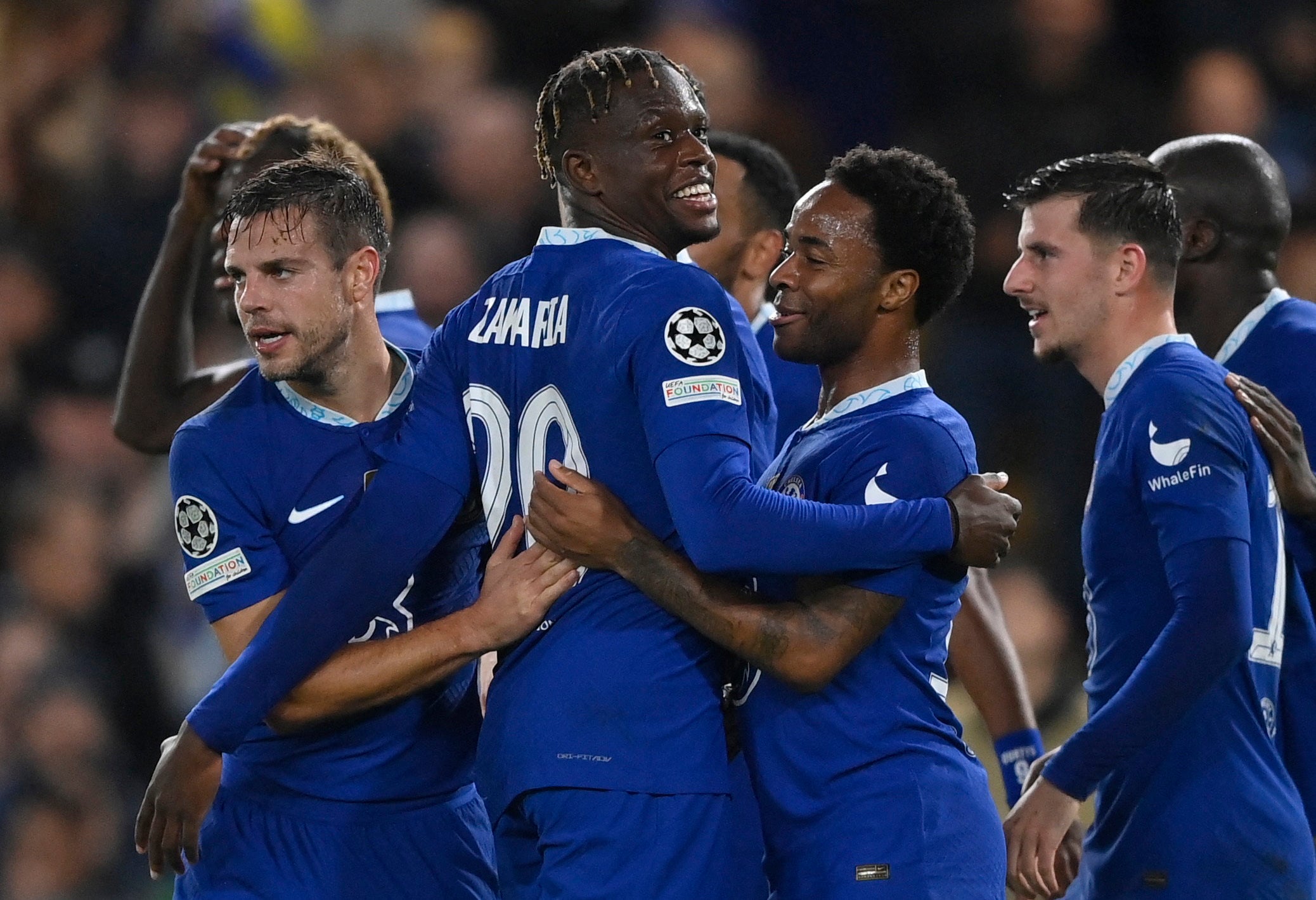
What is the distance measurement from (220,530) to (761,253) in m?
2.27

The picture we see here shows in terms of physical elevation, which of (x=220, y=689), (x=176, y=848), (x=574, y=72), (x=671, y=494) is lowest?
(x=176, y=848)

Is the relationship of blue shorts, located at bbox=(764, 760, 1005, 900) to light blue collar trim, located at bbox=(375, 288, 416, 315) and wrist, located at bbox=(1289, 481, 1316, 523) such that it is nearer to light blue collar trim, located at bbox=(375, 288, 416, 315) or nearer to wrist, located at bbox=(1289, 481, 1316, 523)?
wrist, located at bbox=(1289, 481, 1316, 523)

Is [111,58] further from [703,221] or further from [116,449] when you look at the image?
[703,221]

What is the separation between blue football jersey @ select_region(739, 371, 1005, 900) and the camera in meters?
3.01

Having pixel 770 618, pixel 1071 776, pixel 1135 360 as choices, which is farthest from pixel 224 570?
pixel 1135 360

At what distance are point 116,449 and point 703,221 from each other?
17.7ft

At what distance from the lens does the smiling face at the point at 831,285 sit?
3.33 metres

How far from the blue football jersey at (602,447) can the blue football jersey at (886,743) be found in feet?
0.52

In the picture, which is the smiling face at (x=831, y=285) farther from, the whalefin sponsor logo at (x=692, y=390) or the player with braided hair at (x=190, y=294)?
the player with braided hair at (x=190, y=294)

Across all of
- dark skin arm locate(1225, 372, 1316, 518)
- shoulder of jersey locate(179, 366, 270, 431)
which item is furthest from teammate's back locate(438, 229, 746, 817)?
dark skin arm locate(1225, 372, 1316, 518)

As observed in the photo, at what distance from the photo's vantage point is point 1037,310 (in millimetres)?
3910

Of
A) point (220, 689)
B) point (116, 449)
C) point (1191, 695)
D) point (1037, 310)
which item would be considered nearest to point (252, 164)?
point (220, 689)

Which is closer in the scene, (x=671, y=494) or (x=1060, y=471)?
(x=671, y=494)

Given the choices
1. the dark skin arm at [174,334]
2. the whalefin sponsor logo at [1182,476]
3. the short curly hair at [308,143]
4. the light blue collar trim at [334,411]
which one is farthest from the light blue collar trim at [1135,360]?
the dark skin arm at [174,334]
